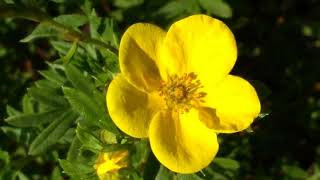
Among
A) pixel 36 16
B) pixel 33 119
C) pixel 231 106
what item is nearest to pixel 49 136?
pixel 33 119

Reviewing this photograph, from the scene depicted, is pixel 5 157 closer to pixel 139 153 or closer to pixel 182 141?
pixel 139 153

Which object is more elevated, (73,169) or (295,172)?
(73,169)

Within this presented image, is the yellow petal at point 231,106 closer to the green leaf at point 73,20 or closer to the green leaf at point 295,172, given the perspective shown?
the green leaf at point 73,20

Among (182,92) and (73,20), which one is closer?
(182,92)

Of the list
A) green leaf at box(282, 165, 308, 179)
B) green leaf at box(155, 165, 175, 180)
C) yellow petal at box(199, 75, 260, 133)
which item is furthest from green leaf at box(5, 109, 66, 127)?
green leaf at box(282, 165, 308, 179)

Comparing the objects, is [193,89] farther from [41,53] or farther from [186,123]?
[41,53]
